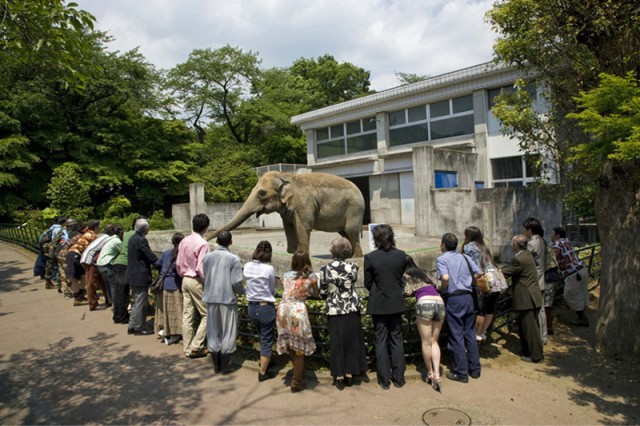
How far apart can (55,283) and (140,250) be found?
20.3ft

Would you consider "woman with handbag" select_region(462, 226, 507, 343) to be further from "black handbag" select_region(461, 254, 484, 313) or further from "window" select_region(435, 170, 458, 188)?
"window" select_region(435, 170, 458, 188)

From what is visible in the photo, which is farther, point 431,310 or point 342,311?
point 431,310

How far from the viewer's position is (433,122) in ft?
66.4

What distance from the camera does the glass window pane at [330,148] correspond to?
2453 cm

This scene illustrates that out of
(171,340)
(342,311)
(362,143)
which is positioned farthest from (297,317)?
(362,143)

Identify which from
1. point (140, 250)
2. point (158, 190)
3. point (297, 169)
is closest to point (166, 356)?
point (140, 250)

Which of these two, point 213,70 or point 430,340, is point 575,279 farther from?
point 213,70

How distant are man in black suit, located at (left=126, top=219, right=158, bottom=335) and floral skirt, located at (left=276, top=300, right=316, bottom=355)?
118 inches

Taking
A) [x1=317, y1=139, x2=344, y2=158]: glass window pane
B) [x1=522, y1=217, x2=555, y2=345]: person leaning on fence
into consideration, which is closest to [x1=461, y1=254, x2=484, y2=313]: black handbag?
[x1=522, y1=217, x2=555, y2=345]: person leaning on fence

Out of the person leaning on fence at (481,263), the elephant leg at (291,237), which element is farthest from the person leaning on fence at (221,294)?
the person leaning on fence at (481,263)

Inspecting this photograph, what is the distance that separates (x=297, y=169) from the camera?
25438 mm

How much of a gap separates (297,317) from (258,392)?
1012mm

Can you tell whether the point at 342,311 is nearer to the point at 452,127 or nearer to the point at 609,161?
the point at 609,161

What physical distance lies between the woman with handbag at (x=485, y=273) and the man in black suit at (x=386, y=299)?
50.5 inches
